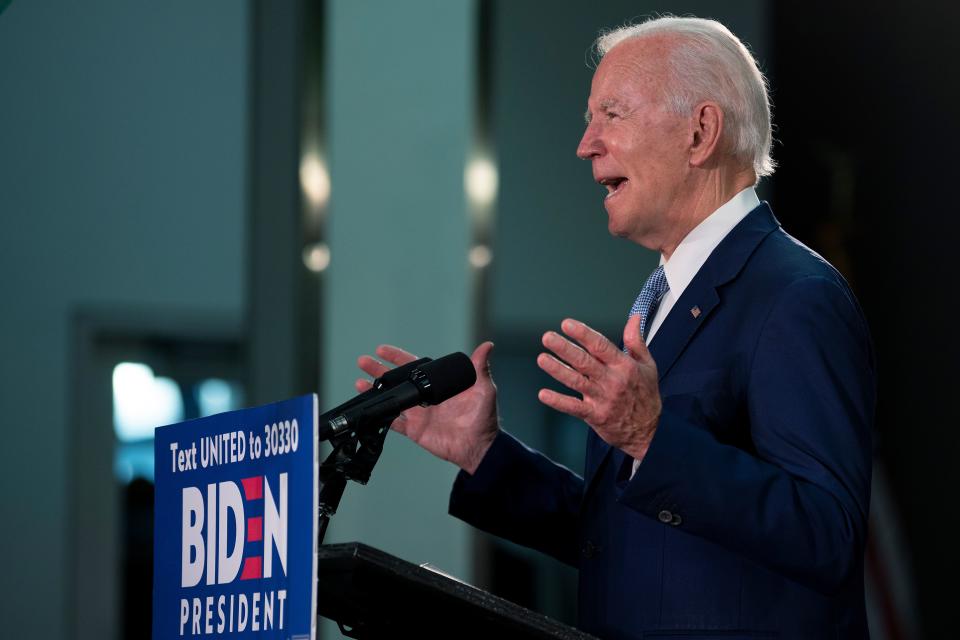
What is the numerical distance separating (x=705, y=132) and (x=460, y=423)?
0.49 m

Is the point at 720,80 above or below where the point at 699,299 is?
above

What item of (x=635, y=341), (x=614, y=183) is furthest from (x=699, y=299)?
(x=635, y=341)

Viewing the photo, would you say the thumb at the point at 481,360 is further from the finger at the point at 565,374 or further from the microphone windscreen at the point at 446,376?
the finger at the point at 565,374

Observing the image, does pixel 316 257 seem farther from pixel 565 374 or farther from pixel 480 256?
pixel 565 374

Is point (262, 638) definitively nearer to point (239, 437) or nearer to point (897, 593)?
point (239, 437)

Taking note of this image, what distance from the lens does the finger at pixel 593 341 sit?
1.19m

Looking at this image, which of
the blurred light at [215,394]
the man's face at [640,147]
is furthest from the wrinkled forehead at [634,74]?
the blurred light at [215,394]

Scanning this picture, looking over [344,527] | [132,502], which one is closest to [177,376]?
[132,502]

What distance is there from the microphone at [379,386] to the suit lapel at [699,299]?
0.29 m

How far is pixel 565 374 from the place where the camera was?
1199 mm

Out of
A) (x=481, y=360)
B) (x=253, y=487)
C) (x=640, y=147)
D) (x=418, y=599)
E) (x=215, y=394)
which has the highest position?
(x=215, y=394)

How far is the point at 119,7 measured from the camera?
17.2 ft

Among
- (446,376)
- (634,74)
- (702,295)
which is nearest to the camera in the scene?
(446,376)

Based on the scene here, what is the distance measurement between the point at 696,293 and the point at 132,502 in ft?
13.8
